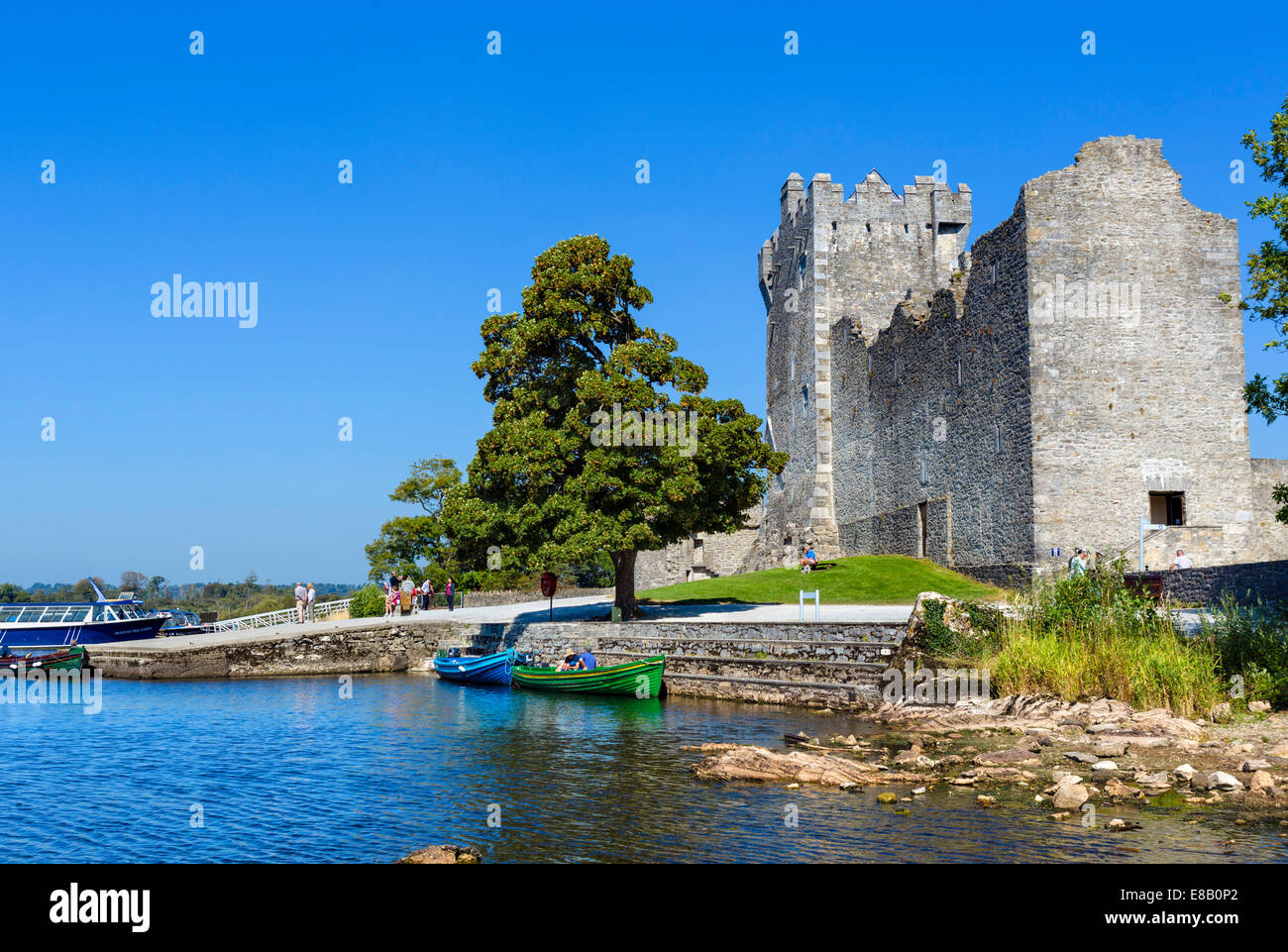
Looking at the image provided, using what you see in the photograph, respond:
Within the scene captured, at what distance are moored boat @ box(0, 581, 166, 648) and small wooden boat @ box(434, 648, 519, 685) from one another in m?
18.1

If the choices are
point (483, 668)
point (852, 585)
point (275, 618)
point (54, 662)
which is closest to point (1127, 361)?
point (852, 585)

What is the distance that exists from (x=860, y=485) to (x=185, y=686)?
1128 inches

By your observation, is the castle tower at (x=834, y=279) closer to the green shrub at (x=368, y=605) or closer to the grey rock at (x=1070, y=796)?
the green shrub at (x=368, y=605)

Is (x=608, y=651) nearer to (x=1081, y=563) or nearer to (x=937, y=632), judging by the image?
(x=937, y=632)

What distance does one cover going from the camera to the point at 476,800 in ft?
44.1

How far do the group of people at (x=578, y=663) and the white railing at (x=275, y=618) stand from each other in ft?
58.3

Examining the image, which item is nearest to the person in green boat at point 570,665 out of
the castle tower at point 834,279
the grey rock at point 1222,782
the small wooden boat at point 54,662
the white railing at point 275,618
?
the grey rock at point 1222,782

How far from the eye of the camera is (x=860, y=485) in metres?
45.3

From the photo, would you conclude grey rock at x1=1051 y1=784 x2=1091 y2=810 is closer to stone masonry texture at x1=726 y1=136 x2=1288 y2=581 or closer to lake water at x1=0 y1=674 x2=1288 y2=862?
lake water at x1=0 y1=674 x2=1288 y2=862

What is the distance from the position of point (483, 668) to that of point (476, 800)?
14.4m

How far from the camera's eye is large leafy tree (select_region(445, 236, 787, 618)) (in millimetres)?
28547

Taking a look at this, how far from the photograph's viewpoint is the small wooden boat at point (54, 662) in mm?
33219
